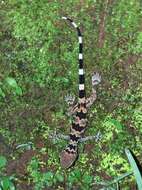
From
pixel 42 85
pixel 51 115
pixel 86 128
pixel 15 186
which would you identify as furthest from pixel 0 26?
pixel 15 186

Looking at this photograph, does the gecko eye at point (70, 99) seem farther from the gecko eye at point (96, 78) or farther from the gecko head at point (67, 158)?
the gecko head at point (67, 158)

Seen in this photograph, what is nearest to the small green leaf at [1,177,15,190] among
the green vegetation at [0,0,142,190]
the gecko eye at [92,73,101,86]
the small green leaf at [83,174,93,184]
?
the green vegetation at [0,0,142,190]

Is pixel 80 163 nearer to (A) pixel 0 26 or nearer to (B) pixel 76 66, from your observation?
(B) pixel 76 66

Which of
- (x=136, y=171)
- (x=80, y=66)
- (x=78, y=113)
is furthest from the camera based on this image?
(x=78, y=113)

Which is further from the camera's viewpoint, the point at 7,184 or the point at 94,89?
the point at 7,184

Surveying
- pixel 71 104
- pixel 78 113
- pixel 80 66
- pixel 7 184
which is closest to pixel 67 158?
pixel 78 113

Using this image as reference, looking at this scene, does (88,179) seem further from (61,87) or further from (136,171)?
(136,171)

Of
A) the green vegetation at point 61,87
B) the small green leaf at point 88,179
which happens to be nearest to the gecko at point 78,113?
the green vegetation at point 61,87
